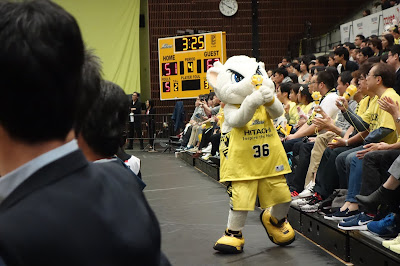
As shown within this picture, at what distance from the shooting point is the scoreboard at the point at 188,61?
Result: 13805 millimetres

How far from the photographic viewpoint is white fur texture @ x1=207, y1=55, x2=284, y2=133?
4.80m

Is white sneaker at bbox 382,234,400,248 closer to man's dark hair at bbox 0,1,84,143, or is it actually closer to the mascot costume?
the mascot costume

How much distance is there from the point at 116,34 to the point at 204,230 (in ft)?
43.3

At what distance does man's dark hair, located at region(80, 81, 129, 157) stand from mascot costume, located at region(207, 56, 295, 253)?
2.84 meters

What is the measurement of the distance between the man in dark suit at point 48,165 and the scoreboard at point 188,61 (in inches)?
505

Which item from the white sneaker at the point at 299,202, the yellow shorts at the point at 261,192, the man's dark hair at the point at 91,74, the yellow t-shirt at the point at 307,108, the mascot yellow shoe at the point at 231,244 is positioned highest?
the man's dark hair at the point at 91,74

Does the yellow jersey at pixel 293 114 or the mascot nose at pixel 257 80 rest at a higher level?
the mascot nose at pixel 257 80

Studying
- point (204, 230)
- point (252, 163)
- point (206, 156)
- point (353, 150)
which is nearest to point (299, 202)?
point (353, 150)

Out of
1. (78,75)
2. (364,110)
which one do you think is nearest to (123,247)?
(78,75)

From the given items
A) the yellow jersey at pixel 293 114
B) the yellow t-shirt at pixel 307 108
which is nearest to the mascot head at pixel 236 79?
the yellow t-shirt at pixel 307 108

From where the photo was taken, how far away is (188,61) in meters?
14.1

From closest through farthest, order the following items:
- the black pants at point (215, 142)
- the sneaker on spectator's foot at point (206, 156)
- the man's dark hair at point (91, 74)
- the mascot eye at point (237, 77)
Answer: the man's dark hair at point (91, 74) < the mascot eye at point (237, 77) < the black pants at point (215, 142) < the sneaker on spectator's foot at point (206, 156)

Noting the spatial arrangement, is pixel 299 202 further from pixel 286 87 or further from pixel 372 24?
pixel 372 24

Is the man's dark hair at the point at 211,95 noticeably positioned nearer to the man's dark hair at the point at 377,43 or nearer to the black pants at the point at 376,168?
the man's dark hair at the point at 377,43
